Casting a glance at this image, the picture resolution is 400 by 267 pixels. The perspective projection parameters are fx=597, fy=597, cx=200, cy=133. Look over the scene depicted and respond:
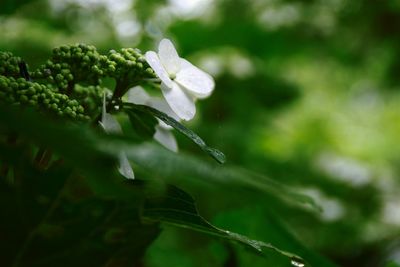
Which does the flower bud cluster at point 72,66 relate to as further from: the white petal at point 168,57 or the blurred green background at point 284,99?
the blurred green background at point 284,99

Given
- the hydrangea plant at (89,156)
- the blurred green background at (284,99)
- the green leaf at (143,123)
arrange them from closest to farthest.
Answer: the hydrangea plant at (89,156)
the green leaf at (143,123)
the blurred green background at (284,99)

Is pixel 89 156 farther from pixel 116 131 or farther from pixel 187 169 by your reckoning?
pixel 116 131

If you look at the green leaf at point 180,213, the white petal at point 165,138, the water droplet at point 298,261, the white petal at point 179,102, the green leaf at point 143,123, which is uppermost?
the white petal at point 165,138

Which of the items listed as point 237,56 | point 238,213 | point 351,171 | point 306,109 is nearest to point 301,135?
point 306,109

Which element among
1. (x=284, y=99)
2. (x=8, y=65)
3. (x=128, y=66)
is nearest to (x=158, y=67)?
(x=128, y=66)

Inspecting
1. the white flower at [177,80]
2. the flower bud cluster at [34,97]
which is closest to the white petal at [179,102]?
the white flower at [177,80]
